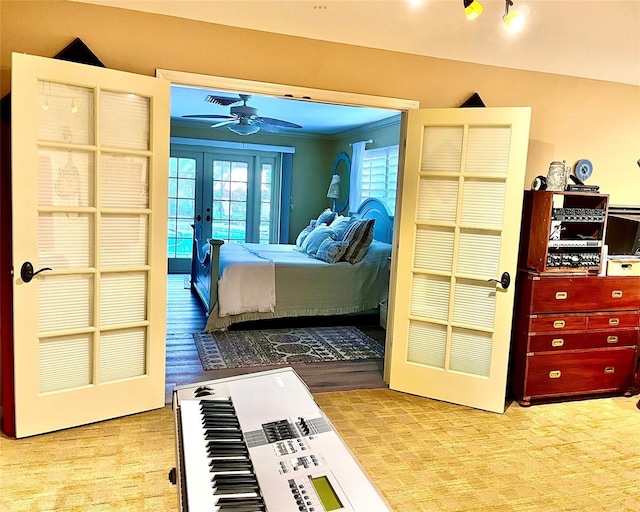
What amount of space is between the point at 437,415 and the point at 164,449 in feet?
5.66

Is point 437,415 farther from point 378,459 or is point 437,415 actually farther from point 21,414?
point 21,414

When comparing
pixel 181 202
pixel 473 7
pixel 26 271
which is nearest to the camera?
pixel 473 7

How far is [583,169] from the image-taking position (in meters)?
3.96

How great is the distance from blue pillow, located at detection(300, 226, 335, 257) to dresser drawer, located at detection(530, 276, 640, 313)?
2.83m

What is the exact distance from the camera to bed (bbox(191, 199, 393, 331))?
4934 millimetres

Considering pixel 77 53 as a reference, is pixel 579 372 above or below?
below

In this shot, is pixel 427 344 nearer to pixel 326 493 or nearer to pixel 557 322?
pixel 557 322

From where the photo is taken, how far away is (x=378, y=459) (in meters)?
2.70

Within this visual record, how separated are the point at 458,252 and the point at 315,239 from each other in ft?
8.92

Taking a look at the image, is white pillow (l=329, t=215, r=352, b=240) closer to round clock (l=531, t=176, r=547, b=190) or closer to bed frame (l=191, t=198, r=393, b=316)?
bed frame (l=191, t=198, r=393, b=316)

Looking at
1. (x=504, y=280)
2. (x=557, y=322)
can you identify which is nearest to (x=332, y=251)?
(x=504, y=280)

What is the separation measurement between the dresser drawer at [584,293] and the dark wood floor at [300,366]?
132cm

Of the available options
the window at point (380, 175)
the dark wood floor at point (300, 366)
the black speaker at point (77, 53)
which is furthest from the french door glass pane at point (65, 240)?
the window at point (380, 175)

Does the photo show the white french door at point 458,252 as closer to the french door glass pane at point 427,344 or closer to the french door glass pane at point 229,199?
the french door glass pane at point 427,344
